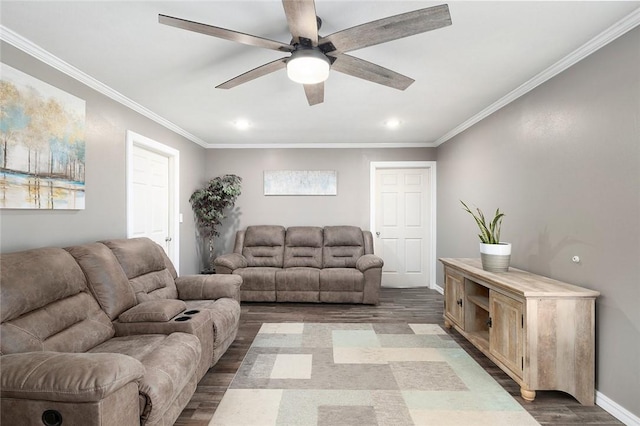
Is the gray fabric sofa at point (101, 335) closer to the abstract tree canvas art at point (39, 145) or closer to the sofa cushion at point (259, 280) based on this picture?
the abstract tree canvas art at point (39, 145)

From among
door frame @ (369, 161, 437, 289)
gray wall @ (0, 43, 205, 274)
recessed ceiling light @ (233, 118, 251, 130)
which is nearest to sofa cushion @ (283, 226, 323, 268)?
door frame @ (369, 161, 437, 289)

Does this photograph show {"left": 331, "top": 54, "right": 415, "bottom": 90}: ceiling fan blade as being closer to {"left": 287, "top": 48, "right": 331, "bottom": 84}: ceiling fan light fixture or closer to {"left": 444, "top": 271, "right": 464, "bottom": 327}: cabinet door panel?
{"left": 287, "top": 48, "right": 331, "bottom": 84}: ceiling fan light fixture

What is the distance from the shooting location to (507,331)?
2.23 meters

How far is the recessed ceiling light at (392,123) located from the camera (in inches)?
150

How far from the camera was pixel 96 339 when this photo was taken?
1.91m

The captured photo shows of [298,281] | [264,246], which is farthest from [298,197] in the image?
[298,281]

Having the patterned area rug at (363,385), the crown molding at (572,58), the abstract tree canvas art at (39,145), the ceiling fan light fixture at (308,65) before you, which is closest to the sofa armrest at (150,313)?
the patterned area rug at (363,385)

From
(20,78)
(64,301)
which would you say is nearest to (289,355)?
(64,301)

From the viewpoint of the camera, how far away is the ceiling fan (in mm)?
1399

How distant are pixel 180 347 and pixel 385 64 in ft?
8.12

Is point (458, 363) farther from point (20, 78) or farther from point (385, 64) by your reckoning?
point (20, 78)

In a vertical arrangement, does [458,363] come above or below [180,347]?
below

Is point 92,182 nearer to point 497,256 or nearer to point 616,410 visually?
point 497,256

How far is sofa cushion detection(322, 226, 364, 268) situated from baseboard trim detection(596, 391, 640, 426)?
3003 millimetres
